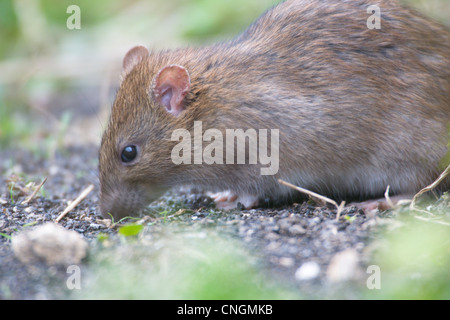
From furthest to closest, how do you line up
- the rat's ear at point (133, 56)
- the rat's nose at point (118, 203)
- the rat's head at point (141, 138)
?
the rat's ear at point (133, 56)
the rat's nose at point (118, 203)
the rat's head at point (141, 138)

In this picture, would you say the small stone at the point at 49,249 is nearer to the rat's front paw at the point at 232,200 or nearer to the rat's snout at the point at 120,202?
the rat's snout at the point at 120,202

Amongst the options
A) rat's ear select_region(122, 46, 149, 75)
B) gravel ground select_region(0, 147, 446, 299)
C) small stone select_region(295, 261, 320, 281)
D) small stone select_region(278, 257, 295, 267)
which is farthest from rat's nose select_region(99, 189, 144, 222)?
small stone select_region(295, 261, 320, 281)

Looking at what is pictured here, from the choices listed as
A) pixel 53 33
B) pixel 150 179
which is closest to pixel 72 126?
pixel 53 33

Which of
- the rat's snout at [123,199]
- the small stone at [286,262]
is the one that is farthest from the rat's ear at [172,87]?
the small stone at [286,262]

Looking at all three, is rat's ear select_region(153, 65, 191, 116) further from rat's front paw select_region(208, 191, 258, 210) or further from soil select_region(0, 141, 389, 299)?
rat's front paw select_region(208, 191, 258, 210)
